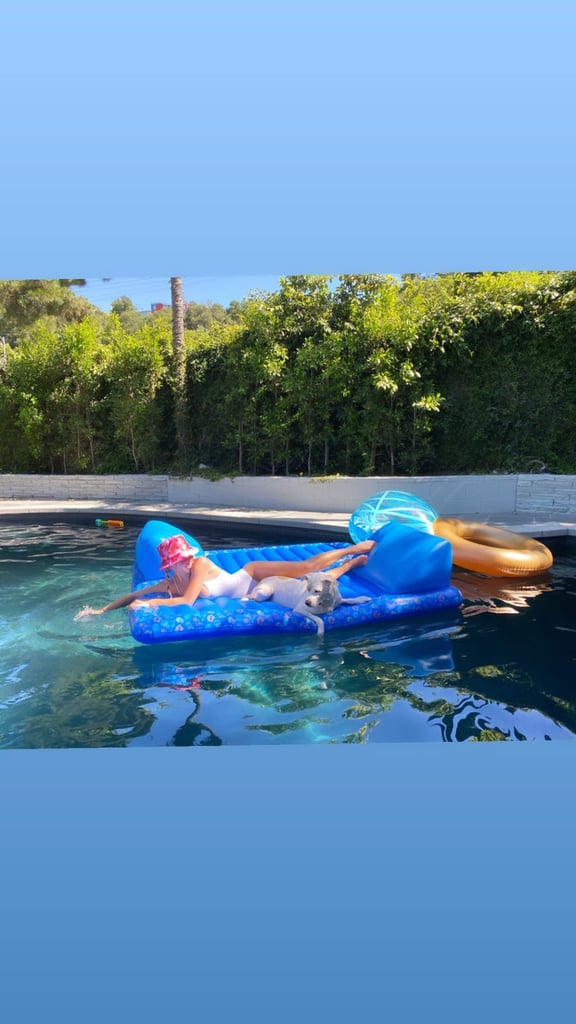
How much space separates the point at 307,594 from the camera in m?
5.41

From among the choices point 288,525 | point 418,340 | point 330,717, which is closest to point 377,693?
point 330,717

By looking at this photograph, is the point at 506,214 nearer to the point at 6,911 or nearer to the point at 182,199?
the point at 182,199

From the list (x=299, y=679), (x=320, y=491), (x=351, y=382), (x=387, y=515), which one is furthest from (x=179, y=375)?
(x=299, y=679)

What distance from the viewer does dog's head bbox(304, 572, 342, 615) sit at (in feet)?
17.6

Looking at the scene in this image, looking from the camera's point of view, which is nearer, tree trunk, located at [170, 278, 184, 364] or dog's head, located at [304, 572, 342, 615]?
dog's head, located at [304, 572, 342, 615]

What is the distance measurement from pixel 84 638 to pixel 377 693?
7.73 feet

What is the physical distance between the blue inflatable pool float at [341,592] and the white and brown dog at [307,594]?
6 centimetres

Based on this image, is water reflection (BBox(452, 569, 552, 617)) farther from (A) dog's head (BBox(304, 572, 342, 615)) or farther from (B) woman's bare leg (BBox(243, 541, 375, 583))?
(A) dog's head (BBox(304, 572, 342, 615))

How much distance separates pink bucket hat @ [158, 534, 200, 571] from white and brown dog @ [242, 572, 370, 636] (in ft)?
1.71

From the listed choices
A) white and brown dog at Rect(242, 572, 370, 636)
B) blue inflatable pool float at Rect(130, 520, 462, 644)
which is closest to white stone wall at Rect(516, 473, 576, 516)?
blue inflatable pool float at Rect(130, 520, 462, 644)

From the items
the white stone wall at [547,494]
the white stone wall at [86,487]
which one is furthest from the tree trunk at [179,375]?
the white stone wall at [547,494]

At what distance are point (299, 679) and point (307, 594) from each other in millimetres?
860

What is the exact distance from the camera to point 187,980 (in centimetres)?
183

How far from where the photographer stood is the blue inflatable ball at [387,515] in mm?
7020
